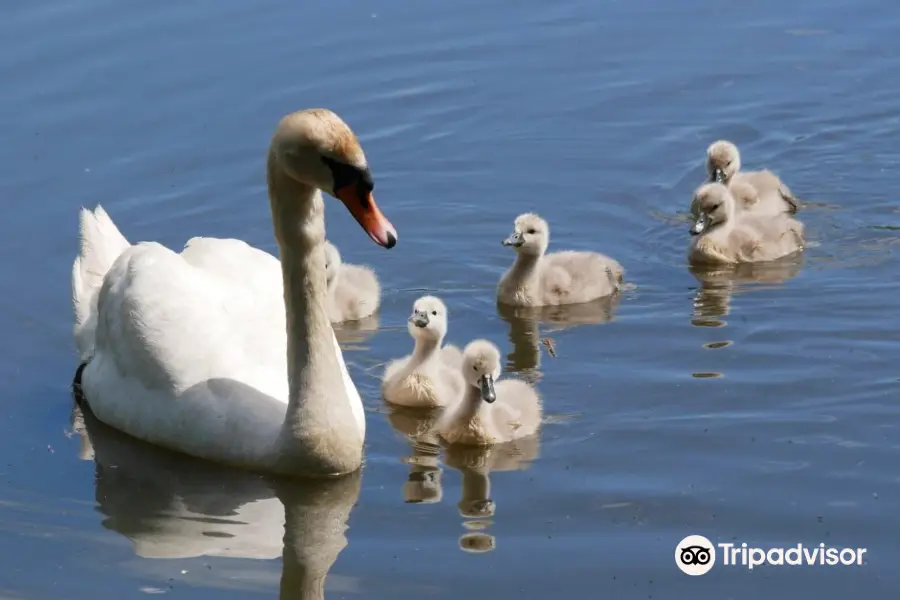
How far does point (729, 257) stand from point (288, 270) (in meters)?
4.15

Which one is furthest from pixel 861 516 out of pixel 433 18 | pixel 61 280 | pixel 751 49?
pixel 433 18

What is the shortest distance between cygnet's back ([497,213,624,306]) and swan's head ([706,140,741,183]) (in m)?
1.58

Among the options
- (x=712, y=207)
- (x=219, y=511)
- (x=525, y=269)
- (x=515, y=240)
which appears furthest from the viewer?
(x=712, y=207)

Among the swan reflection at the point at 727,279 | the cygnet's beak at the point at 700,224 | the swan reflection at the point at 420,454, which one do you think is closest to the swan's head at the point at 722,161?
the cygnet's beak at the point at 700,224

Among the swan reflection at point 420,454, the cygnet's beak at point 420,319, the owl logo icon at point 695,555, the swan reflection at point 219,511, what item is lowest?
the owl logo icon at point 695,555

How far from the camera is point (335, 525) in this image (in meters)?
8.79

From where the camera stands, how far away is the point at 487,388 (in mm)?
9633

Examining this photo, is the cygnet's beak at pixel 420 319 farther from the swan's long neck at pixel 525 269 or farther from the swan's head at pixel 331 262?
the swan's long neck at pixel 525 269

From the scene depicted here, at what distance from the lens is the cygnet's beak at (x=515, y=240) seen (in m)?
11.6

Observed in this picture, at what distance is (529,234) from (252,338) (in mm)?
2658

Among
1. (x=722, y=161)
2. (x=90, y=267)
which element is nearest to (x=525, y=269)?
(x=722, y=161)

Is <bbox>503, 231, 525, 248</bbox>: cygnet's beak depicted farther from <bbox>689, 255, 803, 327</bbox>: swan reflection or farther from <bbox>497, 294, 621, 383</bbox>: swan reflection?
<bbox>689, 255, 803, 327</bbox>: swan reflection

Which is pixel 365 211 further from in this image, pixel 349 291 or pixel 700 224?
pixel 700 224

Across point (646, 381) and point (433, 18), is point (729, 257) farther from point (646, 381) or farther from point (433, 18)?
point (433, 18)
